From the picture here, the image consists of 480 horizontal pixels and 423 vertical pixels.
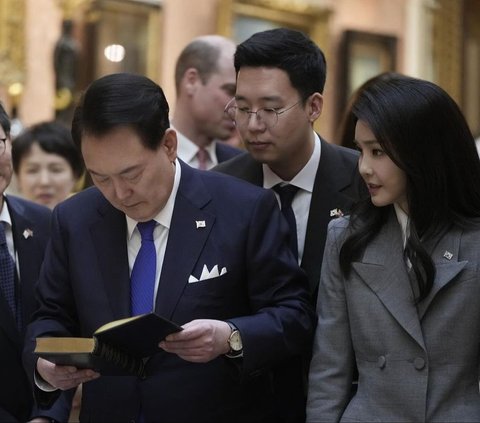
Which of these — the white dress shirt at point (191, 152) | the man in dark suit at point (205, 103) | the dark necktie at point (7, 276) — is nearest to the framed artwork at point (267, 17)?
the man in dark suit at point (205, 103)

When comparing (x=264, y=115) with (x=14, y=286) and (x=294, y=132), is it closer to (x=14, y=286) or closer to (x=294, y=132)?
(x=294, y=132)

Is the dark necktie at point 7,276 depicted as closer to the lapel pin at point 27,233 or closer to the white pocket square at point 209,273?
the lapel pin at point 27,233

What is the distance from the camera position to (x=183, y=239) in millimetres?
3232

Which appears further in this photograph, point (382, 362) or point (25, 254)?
point (25, 254)

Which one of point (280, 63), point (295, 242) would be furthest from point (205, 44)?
point (295, 242)

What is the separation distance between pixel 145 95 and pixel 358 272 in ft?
2.97

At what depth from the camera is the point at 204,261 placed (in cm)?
321

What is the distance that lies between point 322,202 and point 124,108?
90cm

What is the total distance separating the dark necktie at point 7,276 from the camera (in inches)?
146

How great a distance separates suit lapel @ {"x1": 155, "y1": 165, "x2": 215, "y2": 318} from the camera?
10.4 feet

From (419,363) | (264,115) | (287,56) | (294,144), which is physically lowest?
(419,363)

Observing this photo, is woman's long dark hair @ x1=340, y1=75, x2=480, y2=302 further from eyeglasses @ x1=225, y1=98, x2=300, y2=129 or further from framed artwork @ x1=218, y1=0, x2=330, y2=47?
framed artwork @ x1=218, y1=0, x2=330, y2=47

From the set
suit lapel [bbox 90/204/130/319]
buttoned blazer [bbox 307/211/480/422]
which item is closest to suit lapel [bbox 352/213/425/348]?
buttoned blazer [bbox 307/211/480/422]

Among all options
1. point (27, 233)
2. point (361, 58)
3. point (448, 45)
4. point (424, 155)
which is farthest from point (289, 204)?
point (448, 45)
